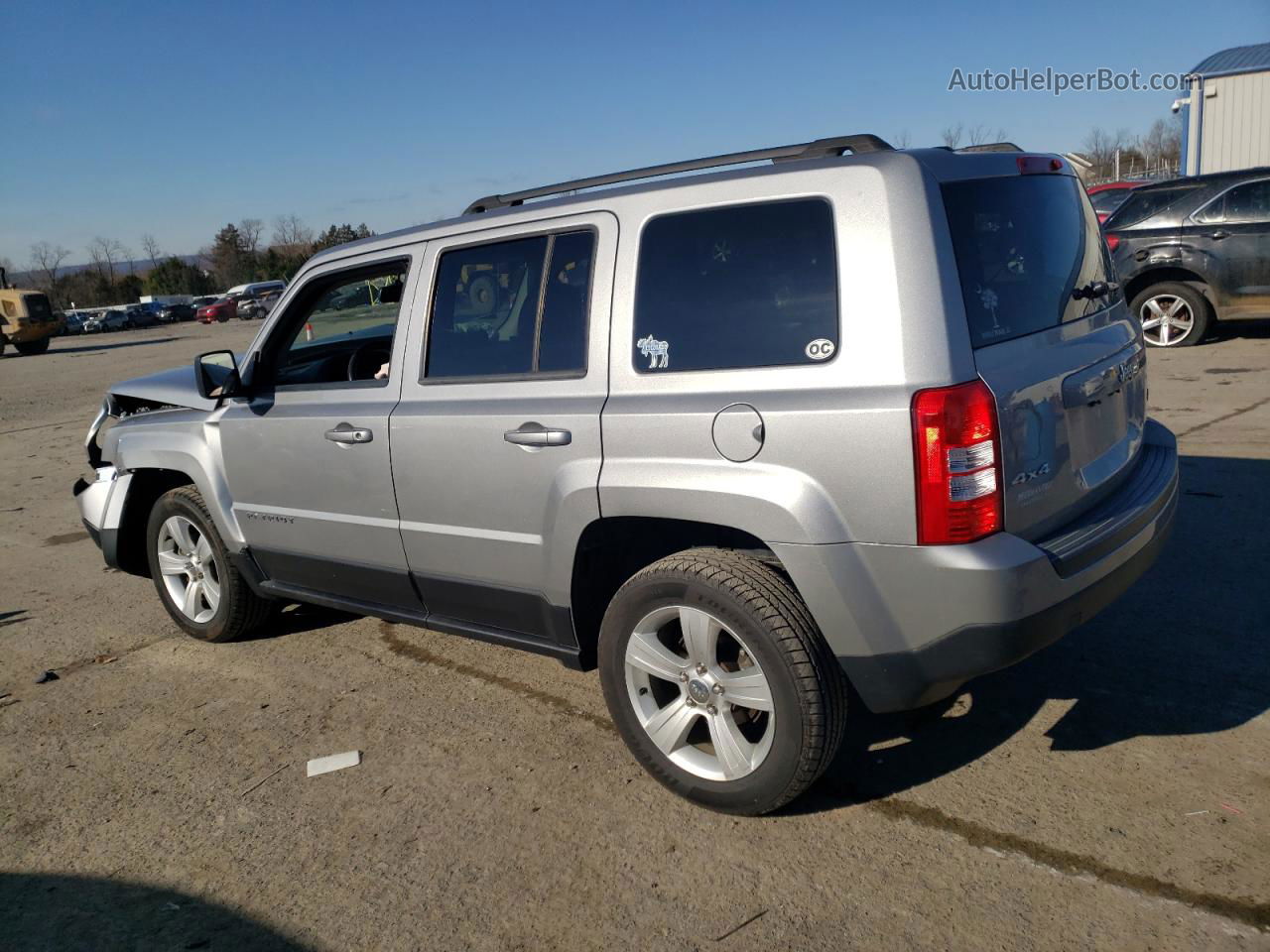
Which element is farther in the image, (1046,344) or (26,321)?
(26,321)

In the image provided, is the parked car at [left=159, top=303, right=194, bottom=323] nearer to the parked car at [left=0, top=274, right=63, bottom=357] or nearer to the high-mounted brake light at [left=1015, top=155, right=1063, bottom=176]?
the parked car at [left=0, top=274, right=63, bottom=357]

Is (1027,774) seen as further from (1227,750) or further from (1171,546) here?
(1171,546)

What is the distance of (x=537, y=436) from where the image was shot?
3420 millimetres

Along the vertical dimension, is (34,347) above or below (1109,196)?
below

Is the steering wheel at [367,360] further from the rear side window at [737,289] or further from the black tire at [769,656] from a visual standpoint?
the black tire at [769,656]

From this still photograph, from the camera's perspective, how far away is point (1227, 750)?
129 inches

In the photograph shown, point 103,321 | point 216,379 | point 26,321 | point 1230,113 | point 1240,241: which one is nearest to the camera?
point 216,379

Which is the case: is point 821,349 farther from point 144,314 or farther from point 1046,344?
point 144,314

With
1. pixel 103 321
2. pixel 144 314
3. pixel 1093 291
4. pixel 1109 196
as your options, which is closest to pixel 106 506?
pixel 1093 291

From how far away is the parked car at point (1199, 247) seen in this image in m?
10.6

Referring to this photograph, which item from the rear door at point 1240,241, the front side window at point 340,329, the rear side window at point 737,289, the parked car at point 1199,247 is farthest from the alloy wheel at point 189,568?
the rear door at point 1240,241

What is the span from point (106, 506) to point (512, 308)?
3.00 metres

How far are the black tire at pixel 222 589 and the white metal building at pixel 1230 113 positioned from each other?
23.7 meters

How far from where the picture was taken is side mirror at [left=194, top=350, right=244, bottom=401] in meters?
4.46
